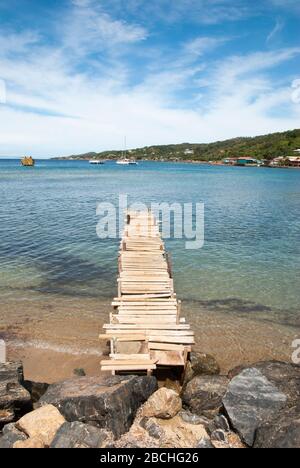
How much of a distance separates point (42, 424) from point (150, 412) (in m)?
2.80

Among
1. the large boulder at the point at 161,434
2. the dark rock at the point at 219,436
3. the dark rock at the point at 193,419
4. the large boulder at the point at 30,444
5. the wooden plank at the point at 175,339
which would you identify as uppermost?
the wooden plank at the point at 175,339

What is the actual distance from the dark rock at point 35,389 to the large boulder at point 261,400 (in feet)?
18.2

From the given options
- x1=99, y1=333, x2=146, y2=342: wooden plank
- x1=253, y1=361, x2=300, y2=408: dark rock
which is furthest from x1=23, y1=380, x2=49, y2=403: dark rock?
x1=253, y1=361, x2=300, y2=408: dark rock

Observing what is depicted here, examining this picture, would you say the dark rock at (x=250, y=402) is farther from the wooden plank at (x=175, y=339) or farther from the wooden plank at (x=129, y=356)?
the wooden plank at (x=129, y=356)

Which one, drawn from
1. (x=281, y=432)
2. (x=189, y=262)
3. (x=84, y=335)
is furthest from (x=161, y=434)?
(x=189, y=262)

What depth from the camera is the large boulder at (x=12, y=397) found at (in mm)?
9477

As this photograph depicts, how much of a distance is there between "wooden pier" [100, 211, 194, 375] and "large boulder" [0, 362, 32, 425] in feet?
8.04

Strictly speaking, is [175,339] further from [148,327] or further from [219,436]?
[219,436]

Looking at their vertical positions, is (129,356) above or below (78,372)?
above

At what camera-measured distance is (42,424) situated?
28.8 ft

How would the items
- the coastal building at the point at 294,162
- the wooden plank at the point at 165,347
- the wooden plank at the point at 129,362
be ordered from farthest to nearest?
the coastal building at the point at 294,162, the wooden plank at the point at 165,347, the wooden plank at the point at 129,362

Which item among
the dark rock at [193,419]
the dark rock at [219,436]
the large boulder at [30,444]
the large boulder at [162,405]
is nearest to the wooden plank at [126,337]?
the large boulder at [162,405]

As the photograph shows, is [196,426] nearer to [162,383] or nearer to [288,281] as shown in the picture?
[162,383]

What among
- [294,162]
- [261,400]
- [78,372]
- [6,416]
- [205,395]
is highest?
[294,162]
